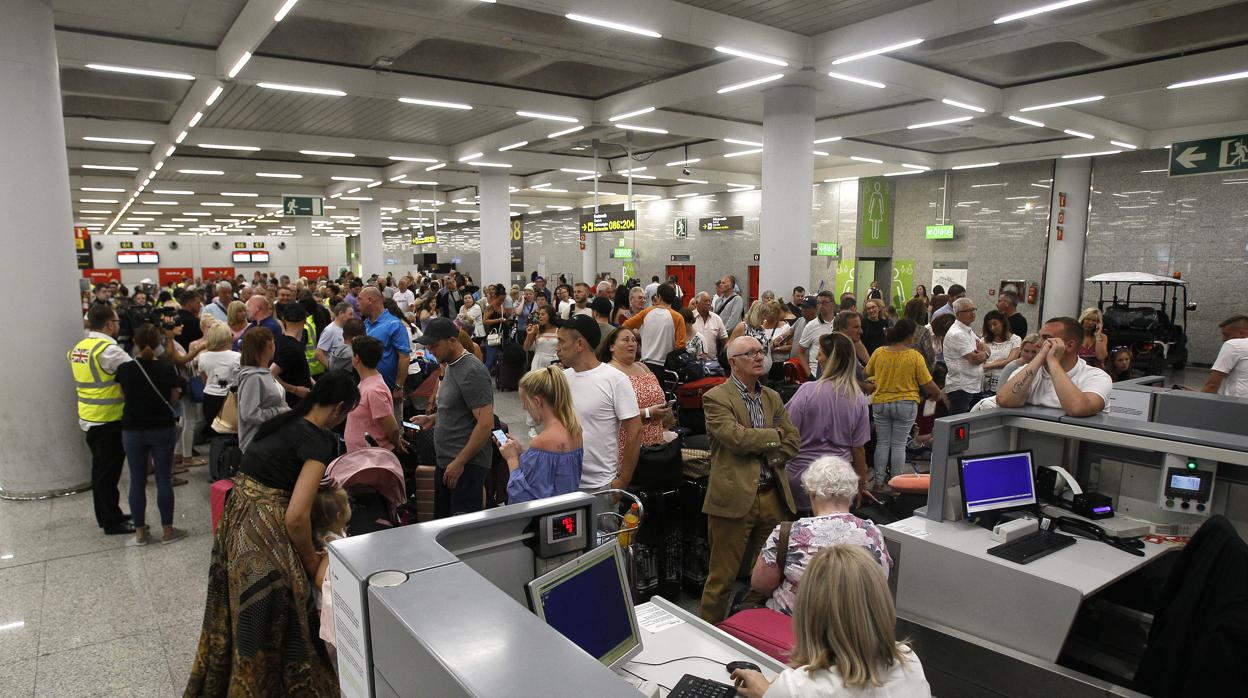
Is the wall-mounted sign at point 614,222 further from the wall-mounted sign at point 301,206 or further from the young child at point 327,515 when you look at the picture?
the young child at point 327,515

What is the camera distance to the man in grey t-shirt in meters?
4.09

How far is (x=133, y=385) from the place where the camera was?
15.2 feet

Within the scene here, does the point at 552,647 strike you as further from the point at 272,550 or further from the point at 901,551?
the point at 901,551

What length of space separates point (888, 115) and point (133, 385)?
Result: 1145 cm

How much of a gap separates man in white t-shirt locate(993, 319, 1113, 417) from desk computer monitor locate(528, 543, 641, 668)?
8.47 ft

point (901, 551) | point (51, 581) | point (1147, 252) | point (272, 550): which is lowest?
point (51, 581)

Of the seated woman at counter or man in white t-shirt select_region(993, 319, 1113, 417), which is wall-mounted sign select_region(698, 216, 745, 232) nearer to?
man in white t-shirt select_region(993, 319, 1113, 417)

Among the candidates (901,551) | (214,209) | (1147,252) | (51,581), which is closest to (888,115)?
(1147,252)

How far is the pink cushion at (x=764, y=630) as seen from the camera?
2449mm

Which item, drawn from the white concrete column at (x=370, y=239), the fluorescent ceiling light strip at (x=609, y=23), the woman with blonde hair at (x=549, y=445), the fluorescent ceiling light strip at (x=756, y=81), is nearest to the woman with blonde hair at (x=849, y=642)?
the woman with blonde hair at (x=549, y=445)

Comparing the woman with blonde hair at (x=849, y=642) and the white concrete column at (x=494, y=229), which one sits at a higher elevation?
the white concrete column at (x=494, y=229)

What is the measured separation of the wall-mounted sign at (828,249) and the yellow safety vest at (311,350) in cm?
1446

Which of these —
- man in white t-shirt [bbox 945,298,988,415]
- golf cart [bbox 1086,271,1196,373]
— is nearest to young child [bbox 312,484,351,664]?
man in white t-shirt [bbox 945,298,988,415]

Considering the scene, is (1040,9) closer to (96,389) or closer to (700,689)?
(700,689)
